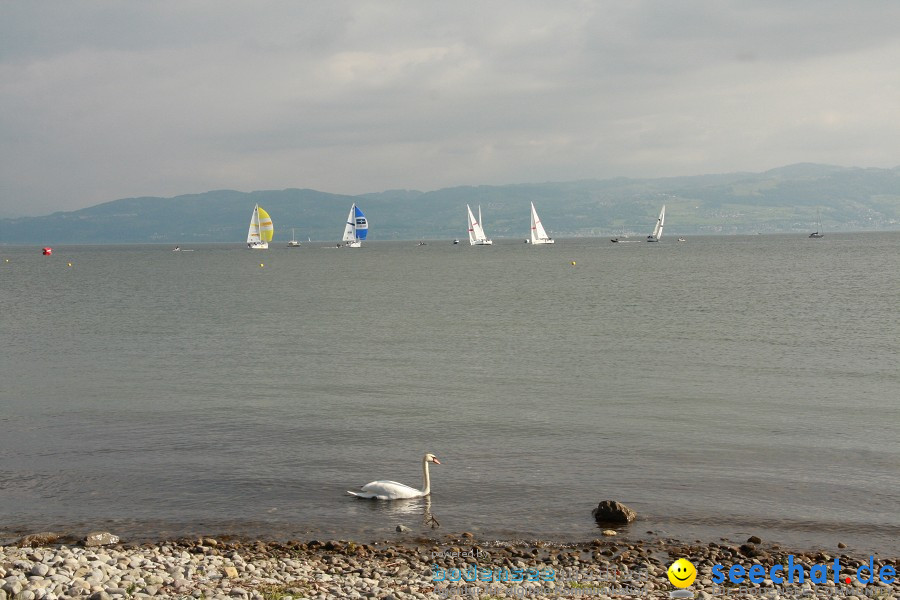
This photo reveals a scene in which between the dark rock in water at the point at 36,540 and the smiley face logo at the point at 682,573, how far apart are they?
933cm

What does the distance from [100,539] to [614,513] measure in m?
8.16

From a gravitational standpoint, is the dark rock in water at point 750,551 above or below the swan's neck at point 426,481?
below

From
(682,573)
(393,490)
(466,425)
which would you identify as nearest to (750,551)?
(682,573)

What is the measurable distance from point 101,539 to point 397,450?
23.5 feet

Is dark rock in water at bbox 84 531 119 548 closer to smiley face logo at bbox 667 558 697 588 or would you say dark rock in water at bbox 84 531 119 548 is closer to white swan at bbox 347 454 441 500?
white swan at bbox 347 454 441 500

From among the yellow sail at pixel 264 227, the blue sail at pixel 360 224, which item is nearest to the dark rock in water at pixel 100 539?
the yellow sail at pixel 264 227

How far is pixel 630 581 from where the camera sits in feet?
36.2

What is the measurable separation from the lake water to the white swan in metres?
0.19

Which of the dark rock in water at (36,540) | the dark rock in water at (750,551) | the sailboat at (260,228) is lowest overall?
the dark rock in water at (36,540)

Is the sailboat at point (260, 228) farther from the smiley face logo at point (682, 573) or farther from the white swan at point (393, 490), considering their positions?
the smiley face logo at point (682, 573)

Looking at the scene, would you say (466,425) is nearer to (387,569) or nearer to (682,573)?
(387,569)

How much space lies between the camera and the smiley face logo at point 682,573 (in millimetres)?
10938

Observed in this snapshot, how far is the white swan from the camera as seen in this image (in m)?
15.2

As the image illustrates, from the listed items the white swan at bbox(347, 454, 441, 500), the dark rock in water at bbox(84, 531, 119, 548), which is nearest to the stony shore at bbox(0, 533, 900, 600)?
the dark rock in water at bbox(84, 531, 119, 548)
